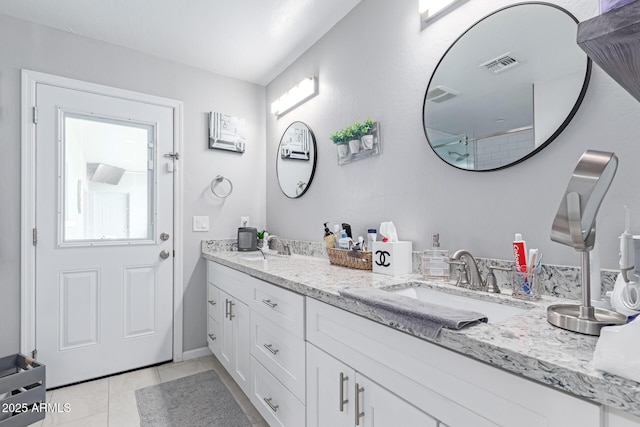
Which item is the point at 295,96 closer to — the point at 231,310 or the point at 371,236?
the point at 371,236

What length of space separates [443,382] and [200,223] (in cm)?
227

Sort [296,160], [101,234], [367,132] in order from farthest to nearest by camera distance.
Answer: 1. [296,160]
2. [101,234]
3. [367,132]

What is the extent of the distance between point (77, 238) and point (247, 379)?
153cm

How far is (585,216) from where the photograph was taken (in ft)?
2.15

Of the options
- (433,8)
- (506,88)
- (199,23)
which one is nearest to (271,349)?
(506,88)

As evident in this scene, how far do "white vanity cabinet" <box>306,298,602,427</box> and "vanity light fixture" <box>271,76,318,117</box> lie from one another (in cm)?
168

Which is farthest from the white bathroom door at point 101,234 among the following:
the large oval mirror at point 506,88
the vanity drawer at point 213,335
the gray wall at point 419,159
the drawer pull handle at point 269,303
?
the large oval mirror at point 506,88

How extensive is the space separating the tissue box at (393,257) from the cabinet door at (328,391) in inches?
19.5

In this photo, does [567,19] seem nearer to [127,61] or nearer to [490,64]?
[490,64]

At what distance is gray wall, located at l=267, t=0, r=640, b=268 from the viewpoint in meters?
0.95

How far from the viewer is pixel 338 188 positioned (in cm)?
206

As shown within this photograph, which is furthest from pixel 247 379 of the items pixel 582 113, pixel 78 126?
pixel 78 126

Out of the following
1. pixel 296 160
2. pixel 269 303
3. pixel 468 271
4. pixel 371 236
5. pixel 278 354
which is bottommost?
pixel 278 354

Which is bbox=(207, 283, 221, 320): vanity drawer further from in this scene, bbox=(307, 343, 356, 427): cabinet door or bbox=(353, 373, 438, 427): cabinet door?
bbox=(353, 373, 438, 427): cabinet door
